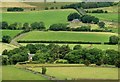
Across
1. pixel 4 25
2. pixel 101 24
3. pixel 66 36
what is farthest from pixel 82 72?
pixel 101 24

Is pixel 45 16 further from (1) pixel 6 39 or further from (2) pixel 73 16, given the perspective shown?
(1) pixel 6 39

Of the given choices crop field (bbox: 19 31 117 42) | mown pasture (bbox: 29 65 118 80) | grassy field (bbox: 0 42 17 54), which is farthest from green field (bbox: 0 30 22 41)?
mown pasture (bbox: 29 65 118 80)

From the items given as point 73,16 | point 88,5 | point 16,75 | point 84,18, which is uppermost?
point 88,5

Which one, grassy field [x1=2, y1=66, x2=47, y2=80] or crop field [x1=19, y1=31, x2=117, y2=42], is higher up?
crop field [x1=19, y1=31, x2=117, y2=42]

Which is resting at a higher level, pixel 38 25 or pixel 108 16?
pixel 108 16

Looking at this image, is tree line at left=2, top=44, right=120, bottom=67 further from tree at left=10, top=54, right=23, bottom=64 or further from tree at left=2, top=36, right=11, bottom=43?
tree at left=2, top=36, right=11, bottom=43

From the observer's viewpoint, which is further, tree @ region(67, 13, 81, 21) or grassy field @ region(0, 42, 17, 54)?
tree @ region(67, 13, 81, 21)

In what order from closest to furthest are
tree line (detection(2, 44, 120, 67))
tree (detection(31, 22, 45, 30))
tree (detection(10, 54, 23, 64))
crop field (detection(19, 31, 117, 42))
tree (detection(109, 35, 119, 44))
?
tree line (detection(2, 44, 120, 67)) → tree (detection(10, 54, 23, 64)) → tree (detection(109, 35, 119, 44)) → crop field (detection(19, 31, 117, 42)) → tree (detection(31, 22, 45, 30))
